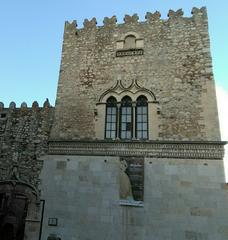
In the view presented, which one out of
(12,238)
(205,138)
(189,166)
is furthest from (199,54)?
(12,238)

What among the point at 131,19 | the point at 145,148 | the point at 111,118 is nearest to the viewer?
the point at 145,148

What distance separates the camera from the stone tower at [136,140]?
8344 millimetres

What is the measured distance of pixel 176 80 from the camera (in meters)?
10.1

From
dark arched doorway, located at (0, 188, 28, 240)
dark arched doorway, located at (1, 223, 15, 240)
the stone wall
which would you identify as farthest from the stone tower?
dark arched doorway, located at (1, 223, 15, 240)

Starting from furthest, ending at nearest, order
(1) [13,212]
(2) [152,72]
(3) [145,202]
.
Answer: (2) [152,72]
(1) [13,212]
(3) [145,202]

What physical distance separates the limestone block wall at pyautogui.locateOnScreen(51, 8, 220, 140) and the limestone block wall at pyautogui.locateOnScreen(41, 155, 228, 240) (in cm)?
120

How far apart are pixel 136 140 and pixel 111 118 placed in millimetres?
1433

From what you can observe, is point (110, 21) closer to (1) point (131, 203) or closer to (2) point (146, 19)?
(2) point (146, 19)

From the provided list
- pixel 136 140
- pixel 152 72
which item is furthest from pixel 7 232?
pixel 152 72

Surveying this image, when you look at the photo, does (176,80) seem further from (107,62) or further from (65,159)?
(65,159)

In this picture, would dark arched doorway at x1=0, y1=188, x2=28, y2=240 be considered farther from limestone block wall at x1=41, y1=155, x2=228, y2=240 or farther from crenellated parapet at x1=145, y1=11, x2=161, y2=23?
crenellated parapet at x1=145, y1=11, x2=161, y2=23

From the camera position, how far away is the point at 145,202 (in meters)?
8.53

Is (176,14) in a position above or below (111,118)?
above

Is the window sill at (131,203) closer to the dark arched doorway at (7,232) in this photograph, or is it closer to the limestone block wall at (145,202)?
the limestone block wall at (145,202)
